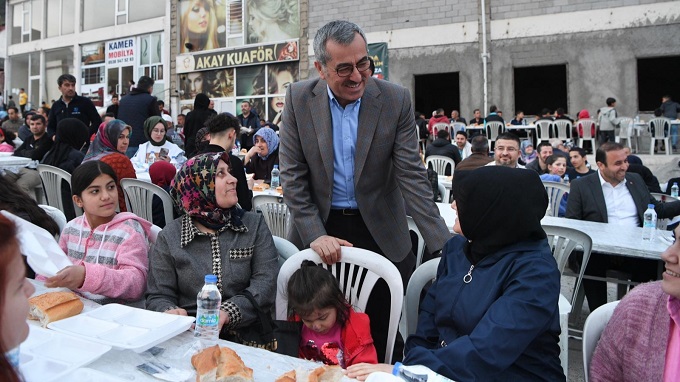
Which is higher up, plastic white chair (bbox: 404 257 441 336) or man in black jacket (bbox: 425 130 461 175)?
man in black jacket (bbox: 425 130 461 175)

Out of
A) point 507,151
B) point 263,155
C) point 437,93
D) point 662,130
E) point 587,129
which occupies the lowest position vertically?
point 507,151

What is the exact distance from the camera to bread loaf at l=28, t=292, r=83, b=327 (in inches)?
69.6

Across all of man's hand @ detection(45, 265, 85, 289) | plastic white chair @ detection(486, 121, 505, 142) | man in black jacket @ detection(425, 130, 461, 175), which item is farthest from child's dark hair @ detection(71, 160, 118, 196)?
plastic white chair @ detection(486, 121, 505, 142)

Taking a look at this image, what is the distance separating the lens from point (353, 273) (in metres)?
2.36

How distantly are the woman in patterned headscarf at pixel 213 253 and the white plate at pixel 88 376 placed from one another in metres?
0.74

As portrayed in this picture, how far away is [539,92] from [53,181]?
19.1 m

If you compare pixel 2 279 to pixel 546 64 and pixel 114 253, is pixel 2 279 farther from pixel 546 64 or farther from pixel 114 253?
pixel 546 64

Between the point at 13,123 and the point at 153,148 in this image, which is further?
the point at 13,123

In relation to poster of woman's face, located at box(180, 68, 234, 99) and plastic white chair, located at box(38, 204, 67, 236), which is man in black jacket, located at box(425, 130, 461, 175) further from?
poster of woman's face, located at box(180, 68, 234, 99)

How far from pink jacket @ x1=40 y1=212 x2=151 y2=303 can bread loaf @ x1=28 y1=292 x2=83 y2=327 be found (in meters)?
0.23

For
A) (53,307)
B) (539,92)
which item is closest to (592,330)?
(53,307)

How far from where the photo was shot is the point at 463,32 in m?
A: 16.0

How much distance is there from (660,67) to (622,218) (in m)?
16.6

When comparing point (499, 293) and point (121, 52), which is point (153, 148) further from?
point (121, 52)
